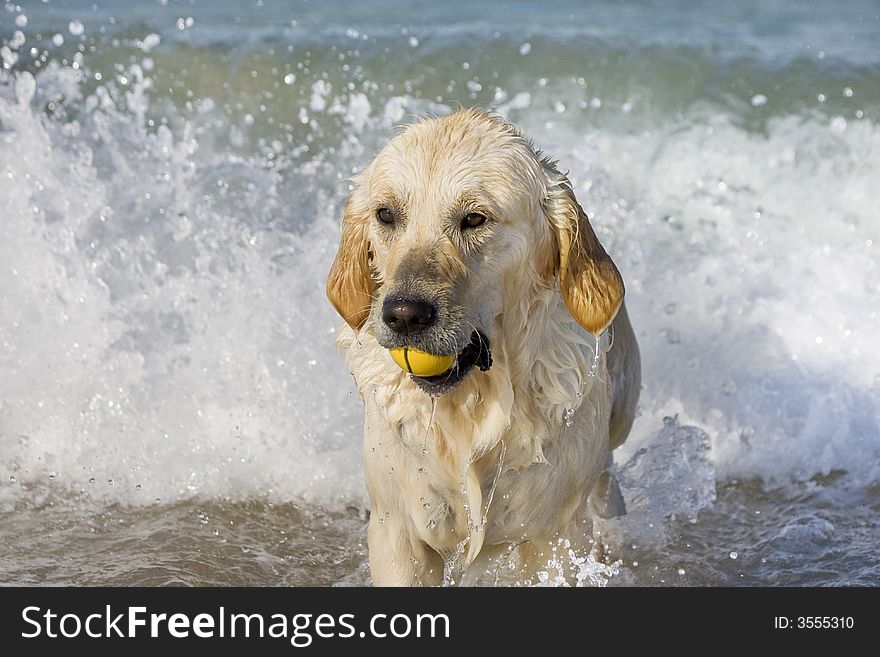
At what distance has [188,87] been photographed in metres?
10.1

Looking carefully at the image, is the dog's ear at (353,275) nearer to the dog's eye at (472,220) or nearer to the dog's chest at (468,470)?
the dog's chest at (468,470)

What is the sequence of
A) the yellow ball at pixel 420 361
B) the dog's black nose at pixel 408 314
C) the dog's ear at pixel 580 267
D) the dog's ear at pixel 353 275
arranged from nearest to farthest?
the dog's black nose at pixel 408 314 < the yellow ball at pixel 420 361 < the dog's ear at pixel 580 267 < the dog's ear at pixel 353 275

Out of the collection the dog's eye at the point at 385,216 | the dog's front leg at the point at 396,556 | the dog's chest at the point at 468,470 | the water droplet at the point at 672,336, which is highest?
the water droplet at the point at 672,336

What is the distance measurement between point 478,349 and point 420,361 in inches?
9.4

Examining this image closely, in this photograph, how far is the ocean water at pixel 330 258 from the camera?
17.9 feet

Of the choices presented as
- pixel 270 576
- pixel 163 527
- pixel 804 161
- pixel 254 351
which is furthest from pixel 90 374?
pixel 804 161

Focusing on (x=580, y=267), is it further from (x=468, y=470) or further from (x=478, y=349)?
(x=468, y=470)

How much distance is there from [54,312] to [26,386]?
535 millimetres

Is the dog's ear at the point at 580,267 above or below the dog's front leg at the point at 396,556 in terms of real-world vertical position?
above

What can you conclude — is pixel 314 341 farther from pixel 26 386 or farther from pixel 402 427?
pixel 402 427

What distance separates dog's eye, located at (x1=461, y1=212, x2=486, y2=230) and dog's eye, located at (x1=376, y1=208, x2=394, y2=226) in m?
0.24

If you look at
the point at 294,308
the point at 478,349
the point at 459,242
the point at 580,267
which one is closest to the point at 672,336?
the point at 294,308

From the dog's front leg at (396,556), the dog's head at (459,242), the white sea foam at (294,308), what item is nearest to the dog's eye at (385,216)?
the dog's head at (459,242)

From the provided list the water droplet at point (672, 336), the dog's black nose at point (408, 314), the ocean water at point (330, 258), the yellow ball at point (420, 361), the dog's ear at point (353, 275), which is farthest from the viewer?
the water droplet at point (672, 336)
